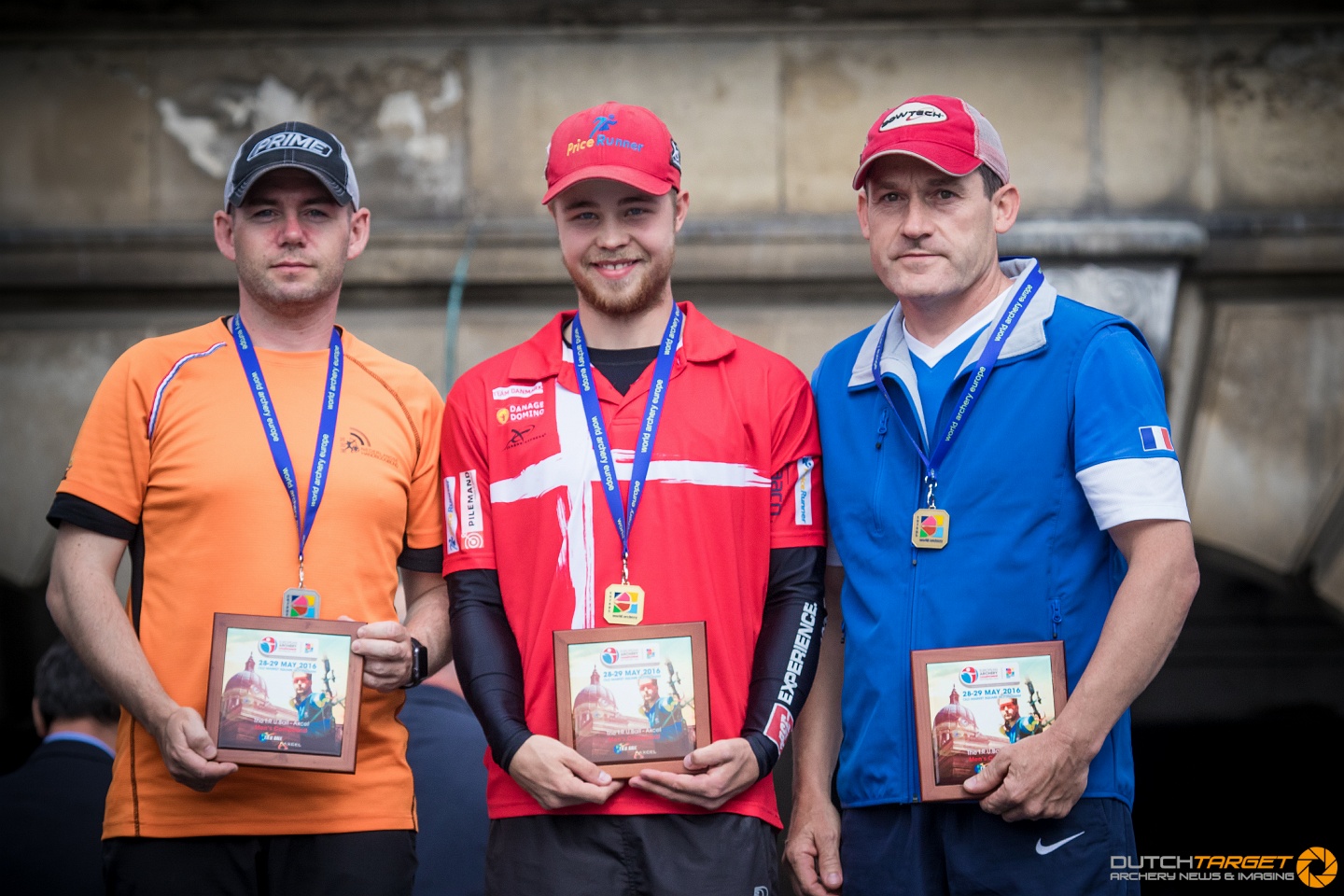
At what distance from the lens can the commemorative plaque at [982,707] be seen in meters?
2.60

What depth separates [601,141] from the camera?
2.99 metres

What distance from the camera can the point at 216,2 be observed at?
5.71 metres

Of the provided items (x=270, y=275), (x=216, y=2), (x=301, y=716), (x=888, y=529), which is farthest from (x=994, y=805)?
(x=216, y=2)

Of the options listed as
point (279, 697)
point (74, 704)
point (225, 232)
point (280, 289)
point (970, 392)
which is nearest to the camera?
point (279, 697)

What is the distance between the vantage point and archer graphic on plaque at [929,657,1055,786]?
2.60 metres

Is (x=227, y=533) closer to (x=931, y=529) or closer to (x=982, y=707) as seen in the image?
(x=931, y=529)

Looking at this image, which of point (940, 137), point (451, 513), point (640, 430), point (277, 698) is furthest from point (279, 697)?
point (940, 137)

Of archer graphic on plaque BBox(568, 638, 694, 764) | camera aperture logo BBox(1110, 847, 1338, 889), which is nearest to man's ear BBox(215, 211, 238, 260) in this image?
archer graphic on plaque BBox(568, 638, 694, 764)

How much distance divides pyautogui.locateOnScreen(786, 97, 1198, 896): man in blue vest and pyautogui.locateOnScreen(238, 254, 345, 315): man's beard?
3.89ft

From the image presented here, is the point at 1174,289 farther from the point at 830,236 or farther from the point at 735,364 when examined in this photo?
the point at 735,364

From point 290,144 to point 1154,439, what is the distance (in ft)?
6.58

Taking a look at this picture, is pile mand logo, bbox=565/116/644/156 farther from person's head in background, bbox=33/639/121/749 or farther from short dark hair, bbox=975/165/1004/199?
person's head in background, bbox=33/639/121/749

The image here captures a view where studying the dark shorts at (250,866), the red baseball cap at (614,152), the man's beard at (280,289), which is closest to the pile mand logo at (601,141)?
the red baseball cap at (614,152)

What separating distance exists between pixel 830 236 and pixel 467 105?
5.39 ft
